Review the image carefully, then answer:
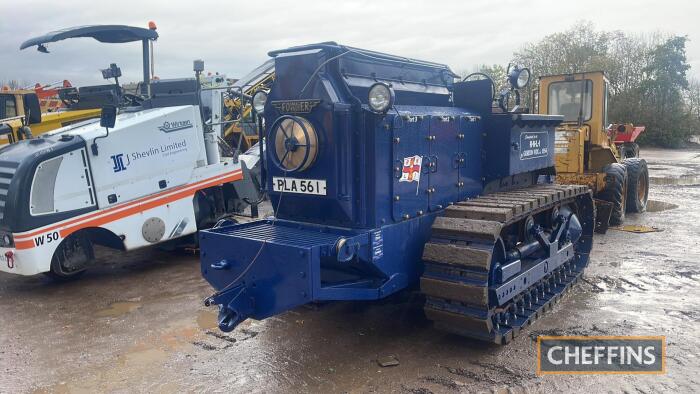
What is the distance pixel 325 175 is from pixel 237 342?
1724mm

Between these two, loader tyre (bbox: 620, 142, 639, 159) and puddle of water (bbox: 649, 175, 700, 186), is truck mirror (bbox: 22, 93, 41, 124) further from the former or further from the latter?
puddle of water (bbox: 649, 175, 700, 186)

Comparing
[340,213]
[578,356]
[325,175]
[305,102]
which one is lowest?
[578,356]

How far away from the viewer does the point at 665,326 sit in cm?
526

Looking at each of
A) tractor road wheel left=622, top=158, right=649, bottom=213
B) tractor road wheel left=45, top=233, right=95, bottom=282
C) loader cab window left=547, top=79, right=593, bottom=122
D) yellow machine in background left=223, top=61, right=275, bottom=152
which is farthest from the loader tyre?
tractor road wheel left=45, top=233, right=95, bottom=282

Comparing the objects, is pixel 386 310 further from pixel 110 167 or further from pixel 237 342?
pixel 110 167

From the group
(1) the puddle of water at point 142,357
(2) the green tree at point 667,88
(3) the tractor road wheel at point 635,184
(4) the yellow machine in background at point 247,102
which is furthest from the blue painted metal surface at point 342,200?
(2) the green tree at point 667,88

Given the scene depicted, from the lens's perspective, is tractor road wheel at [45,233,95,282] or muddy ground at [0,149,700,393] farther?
tractor road wheel at [45,233,95,282]

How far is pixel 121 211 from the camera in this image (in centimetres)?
703

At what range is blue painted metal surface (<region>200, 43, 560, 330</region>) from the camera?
4250mm

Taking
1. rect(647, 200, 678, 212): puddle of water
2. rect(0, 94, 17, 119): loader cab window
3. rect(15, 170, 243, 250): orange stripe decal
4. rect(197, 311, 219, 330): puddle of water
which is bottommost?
rect(197, 311, 219, 330): puddle of water

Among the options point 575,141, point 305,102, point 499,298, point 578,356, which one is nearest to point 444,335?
point 499,298

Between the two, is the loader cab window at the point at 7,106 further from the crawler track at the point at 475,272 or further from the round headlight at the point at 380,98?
the crawler track at the point at 475,272

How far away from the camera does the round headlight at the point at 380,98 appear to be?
14.0 feet

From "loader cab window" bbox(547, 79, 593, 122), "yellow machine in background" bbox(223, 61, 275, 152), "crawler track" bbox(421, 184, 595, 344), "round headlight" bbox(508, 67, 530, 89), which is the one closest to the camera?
"crawler track" bbox(421, 184, 595, 344)
